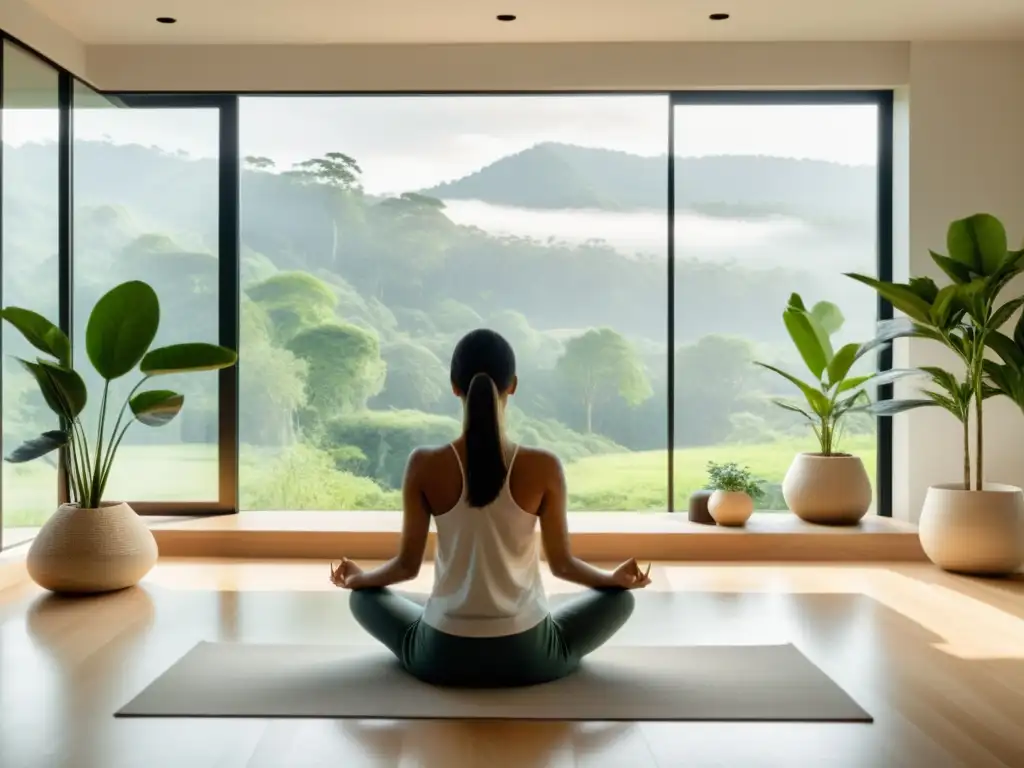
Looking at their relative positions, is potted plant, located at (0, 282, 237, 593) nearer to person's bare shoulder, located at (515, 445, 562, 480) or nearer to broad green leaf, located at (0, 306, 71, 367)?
broad green leaf, located at (0, 306, 71, 367)

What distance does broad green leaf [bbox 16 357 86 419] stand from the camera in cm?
405

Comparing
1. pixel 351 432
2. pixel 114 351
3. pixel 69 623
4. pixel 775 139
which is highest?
pixel 775 139

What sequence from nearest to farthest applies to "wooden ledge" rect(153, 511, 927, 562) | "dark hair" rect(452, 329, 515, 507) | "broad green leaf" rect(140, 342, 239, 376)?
"dark hair" rect(452, 329, 515, 507) → "broad green leaf" rect(140, 342, 239, 376) → "wooden ledge" rect(153, 511, 927, 562)

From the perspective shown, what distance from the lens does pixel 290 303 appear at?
723cm

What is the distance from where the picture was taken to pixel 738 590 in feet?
14.3

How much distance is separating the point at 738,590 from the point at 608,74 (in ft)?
8.91

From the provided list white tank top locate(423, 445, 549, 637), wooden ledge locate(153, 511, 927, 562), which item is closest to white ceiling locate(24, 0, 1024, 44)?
wooden ledge locate(153, 511, 927, 562)

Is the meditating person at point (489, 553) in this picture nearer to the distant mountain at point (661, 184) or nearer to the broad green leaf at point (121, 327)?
the broad green leaf at point (121, 327)

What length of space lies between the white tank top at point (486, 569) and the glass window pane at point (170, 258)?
127 inches

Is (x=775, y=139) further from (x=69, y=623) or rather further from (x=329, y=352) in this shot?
(x=69, y=623)

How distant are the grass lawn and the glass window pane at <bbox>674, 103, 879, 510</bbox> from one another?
0.02 m

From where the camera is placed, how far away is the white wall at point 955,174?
17.7 feet

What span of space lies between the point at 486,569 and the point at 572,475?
4962 millimetres

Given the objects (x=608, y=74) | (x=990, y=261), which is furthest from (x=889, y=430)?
(x=608, y=74)
